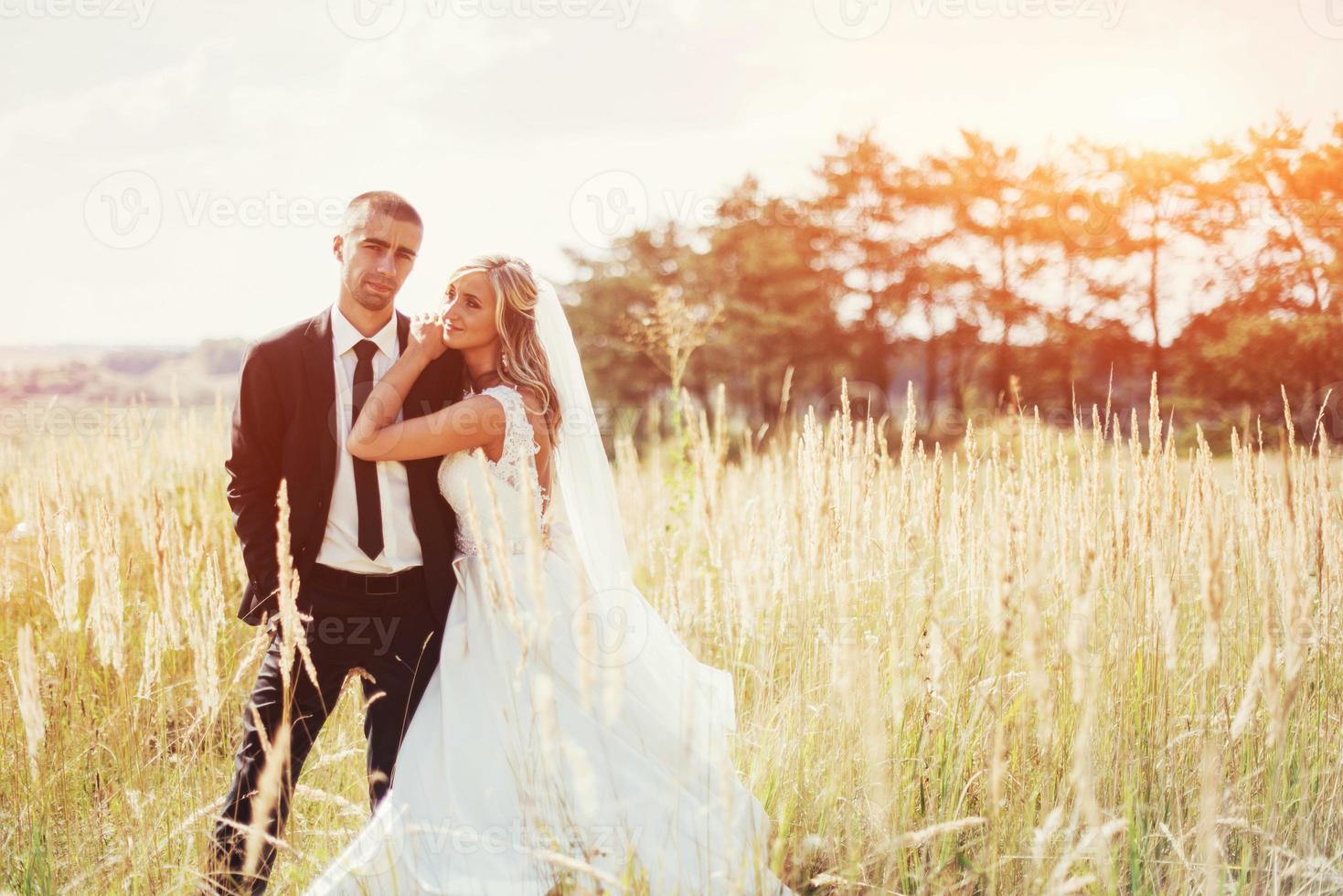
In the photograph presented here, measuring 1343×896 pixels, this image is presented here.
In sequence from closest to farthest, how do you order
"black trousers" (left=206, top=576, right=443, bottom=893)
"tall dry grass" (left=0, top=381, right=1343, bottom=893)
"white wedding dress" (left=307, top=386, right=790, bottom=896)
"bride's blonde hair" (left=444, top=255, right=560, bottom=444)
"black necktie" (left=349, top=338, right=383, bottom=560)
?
"white wedding dress" (left=307, top=386, right=790, bottom=896) < "tall dry grass" (left=0, top=381, right=1343, bottom=893) < "black trousers" (left=206, top=576, right=443, bottom=893) < "black necktie" (left=349, top=338, right=383, bottom=560) < "bride's blonde hair" (left=444, top=255, right=560, bottom=444)

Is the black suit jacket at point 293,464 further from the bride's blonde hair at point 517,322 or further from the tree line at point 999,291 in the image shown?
the tree line at point 999,291

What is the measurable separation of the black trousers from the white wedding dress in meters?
0.11

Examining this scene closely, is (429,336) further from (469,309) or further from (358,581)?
(358,581)

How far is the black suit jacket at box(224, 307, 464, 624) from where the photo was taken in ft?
9.03

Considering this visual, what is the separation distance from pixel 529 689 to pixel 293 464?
106 centimetres

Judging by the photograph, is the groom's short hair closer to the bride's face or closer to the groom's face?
the groom's face

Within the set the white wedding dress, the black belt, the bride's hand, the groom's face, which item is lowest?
the white wedding dress

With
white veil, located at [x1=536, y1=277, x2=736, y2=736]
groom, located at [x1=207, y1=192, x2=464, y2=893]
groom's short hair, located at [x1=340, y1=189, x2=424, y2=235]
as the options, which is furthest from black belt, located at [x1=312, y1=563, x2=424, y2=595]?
groom's short hair, located at [x1=340, y1=189, x2=424, y2=235]

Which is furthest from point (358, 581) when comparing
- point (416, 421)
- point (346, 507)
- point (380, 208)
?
point (380, 208)

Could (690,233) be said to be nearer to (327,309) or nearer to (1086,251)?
(1086,251)

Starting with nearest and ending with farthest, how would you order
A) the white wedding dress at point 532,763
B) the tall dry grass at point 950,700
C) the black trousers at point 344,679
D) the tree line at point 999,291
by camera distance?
the white wedding dress at point 532,763, the tall dry grass at point 950,700, the black trousers at point 344,679, the tree line at point 999,291

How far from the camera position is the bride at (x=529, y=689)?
7.04 feet

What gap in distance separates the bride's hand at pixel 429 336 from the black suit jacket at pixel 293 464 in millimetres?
186

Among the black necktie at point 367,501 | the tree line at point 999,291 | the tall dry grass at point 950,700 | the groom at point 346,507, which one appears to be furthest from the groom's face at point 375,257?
the tree line at point 999,291
